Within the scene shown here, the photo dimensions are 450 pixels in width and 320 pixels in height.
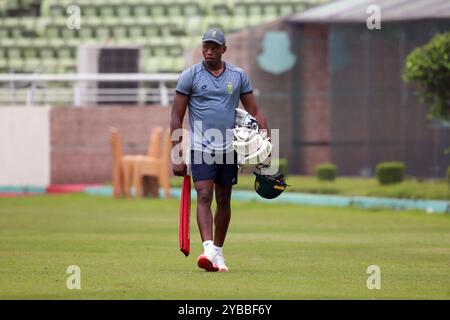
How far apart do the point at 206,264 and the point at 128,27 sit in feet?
82.3

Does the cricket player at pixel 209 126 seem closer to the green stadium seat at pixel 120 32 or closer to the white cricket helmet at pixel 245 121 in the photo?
the white cricket helmet at pixel 245 121

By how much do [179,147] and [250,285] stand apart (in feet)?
5.97

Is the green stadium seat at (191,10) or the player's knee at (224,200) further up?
the green stadium seat at (191,10)

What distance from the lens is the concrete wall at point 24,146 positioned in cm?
3152

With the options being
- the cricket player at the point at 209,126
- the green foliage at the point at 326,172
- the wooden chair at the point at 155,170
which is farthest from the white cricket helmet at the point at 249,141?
the green foliage at the point at 326,172

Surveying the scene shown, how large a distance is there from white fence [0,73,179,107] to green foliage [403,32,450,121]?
7.60m

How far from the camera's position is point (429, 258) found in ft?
47.1

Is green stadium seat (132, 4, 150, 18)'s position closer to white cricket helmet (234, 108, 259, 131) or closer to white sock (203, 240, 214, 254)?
white cricket helmet (234, 108, 259, 131)

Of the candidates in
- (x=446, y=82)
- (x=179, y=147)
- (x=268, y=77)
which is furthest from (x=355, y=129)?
(x=179, y=147)

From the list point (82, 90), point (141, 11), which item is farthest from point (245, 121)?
point (141, 11)

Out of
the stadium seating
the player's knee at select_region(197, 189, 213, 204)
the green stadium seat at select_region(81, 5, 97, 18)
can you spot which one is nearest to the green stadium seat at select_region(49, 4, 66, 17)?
the stadium seating

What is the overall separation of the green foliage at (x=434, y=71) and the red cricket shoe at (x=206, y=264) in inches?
458

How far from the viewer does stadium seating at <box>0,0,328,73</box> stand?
119 feet

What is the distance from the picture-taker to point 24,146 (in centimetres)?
3170
